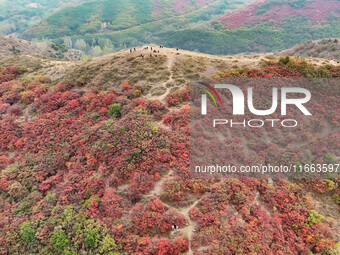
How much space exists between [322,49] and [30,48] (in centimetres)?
10982

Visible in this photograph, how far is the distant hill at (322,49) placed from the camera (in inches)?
2112

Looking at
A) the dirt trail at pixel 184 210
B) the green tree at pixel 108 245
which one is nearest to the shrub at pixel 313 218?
the dirt trail at pixel 184 210

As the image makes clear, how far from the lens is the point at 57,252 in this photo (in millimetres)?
21375

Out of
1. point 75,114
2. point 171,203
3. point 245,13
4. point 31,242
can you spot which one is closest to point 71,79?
point 75,114

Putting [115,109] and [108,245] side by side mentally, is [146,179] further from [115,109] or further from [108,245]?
[115,109]

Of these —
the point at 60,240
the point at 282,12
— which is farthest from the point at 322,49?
the point at 282,12

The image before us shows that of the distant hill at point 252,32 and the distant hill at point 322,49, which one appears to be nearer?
the distant hill at point 322,49

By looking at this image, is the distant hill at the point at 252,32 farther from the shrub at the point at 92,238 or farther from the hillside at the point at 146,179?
the shrub at the point at 92,238

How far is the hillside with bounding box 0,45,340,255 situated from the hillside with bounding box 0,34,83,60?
178ft

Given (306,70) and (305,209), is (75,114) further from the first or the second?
(306,70)

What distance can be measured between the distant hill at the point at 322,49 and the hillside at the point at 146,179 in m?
19.0

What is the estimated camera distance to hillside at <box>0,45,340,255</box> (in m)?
20.3

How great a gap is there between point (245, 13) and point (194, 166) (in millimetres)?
200595

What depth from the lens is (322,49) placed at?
191 feet
